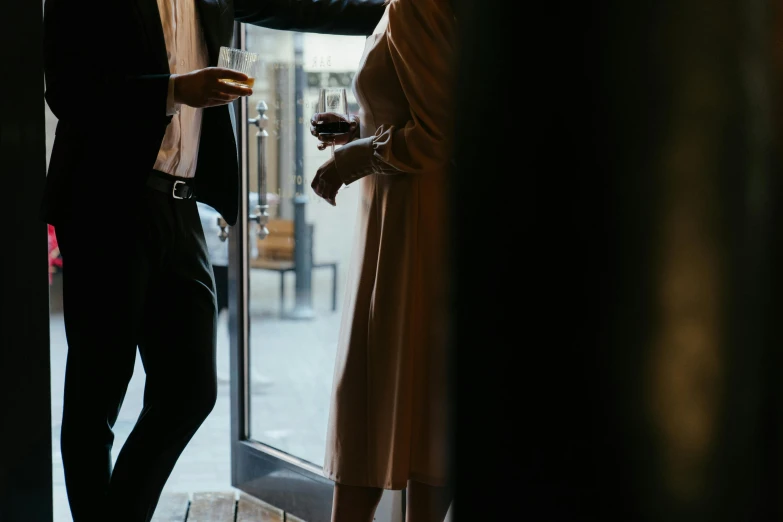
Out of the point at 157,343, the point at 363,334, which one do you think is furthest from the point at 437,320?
the point at 157,343

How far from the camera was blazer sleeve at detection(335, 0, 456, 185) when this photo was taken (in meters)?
1.40

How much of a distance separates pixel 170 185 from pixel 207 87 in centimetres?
26

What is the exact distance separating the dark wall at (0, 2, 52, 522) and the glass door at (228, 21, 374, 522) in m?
0.66

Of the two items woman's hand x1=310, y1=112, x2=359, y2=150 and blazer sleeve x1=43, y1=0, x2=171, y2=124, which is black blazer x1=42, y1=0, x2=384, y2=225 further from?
woman's hand x1=310, y1=112, x2=359, y2=150

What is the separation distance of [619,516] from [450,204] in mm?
92

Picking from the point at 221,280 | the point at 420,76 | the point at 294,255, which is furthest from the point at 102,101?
the point at 221,280

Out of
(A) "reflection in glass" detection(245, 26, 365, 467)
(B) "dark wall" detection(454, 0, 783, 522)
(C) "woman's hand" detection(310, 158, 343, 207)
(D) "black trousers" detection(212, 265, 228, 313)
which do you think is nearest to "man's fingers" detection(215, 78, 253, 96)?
(C) "woman's hand" detection(310, 158, 343, 207)

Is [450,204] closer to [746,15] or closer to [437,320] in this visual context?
[746,15]

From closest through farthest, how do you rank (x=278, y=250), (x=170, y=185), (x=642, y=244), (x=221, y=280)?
1. (x=642, y=244)
2. (x=170, y=185)
3. (x=278, y=250)
4. (x=221, y=280)

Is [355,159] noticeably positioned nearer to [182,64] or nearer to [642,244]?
[182,64]

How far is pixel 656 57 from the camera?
0.19 m

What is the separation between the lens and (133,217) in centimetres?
157

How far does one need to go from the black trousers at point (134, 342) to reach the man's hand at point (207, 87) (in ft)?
0.76

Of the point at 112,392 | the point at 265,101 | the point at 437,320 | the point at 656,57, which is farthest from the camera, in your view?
the point at 265,101
